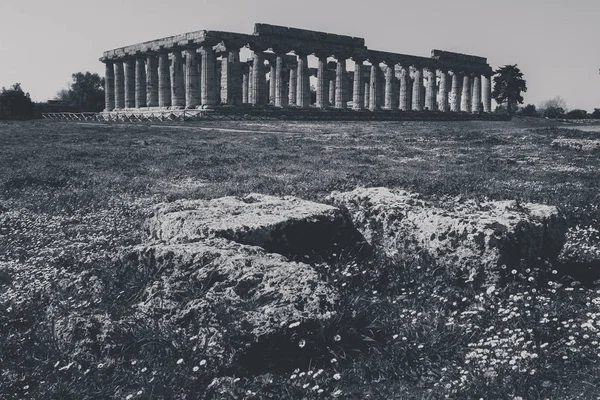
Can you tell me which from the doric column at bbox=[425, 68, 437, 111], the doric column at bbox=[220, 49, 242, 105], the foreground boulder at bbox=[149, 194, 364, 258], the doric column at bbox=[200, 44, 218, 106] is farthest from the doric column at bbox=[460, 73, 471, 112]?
the foreground boulder at bbox=[149, 194, 364, 258]

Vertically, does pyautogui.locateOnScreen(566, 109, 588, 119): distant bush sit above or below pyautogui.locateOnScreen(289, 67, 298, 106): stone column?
below

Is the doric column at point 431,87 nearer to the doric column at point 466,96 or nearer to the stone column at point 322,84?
the doric column at point 466,96

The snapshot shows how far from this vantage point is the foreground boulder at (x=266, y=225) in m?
6.36

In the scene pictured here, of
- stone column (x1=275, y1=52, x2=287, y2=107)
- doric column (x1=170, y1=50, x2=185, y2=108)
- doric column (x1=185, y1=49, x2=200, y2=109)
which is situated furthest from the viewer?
doric column (x1=170, y1=50, x2=185, y2=108)

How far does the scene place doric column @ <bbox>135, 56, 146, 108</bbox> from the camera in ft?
206

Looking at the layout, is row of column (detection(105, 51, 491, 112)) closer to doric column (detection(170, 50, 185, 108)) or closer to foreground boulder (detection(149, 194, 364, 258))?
doric column (detection(170, 50, 185, 108))

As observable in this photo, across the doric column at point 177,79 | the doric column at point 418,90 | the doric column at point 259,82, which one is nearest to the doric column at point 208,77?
the doric column at point 259,82

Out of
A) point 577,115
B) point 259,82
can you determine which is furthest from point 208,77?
point 577,115

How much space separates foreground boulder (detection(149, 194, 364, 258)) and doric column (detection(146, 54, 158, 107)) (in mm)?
57099

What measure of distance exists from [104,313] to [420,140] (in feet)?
85.7

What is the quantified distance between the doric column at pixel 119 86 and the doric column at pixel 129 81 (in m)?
1.23

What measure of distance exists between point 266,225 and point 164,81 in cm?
5655

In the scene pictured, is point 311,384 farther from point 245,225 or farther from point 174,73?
point 174,73

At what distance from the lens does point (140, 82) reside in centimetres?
6322
